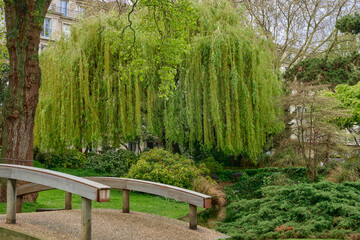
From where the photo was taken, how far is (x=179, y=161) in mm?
13992

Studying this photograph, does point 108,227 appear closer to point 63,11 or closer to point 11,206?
point 11,206

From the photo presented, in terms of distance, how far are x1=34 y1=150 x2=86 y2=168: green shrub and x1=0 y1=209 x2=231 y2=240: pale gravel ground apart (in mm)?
11365

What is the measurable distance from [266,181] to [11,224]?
10.6 metres

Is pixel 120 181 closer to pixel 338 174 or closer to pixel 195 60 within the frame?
pixel 195 60

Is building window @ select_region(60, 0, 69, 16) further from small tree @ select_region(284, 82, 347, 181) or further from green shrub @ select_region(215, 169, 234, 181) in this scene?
small tree @ select_region(284, 82, 347, 181)

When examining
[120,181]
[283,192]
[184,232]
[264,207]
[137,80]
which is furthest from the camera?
[137,80]

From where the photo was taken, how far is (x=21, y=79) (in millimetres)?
8172

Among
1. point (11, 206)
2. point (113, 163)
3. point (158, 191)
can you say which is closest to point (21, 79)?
point (11, 206)

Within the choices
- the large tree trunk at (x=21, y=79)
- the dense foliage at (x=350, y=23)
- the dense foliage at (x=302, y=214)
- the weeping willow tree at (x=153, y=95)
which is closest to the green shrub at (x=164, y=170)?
the weeping willow tree at (x=153, y=95)

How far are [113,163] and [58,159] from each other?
3064mm

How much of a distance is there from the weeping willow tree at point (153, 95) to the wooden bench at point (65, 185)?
29.8 ft

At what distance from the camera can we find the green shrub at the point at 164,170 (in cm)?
1274

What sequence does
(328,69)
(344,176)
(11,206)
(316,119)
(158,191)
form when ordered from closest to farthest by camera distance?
(11,206), (158,191), (344,176), (316,119), (328,69)

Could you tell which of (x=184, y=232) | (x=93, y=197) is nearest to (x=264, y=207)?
(x=184, y=232)
